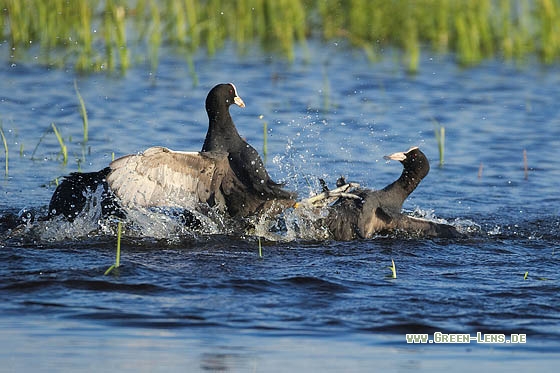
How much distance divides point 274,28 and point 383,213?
784 centimetres

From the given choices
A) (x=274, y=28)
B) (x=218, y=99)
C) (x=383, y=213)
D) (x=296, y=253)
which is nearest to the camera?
(x=296, y=253)

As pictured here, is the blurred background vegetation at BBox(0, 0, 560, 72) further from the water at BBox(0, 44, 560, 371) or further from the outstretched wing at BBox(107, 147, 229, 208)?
the outstretched wing at BBox(107, 147, 229, 208)

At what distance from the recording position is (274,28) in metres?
14.2

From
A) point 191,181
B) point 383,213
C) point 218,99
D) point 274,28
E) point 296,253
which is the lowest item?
point 296,253

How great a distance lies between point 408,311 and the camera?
16.1ft

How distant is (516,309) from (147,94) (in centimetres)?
729

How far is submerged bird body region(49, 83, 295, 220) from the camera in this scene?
639cm

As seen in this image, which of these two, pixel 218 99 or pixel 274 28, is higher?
pixel 274 28

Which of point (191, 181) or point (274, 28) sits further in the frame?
point (274, 28)

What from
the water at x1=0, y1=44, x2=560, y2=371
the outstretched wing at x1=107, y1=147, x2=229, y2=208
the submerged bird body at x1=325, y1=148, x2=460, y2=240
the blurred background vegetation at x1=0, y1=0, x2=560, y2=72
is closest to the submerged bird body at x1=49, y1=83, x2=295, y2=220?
the outstretched wing at x1=107, y1=147, x2=229, y2=208

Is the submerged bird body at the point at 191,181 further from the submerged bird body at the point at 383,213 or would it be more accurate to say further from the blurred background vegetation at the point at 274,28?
the blurred background vegetation at the point at 274,28

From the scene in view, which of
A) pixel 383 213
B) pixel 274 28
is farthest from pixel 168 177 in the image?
pixel 274 28

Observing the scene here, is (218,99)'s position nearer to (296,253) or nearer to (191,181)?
(191,181)

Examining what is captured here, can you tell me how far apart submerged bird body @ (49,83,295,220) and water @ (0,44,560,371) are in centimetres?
24
